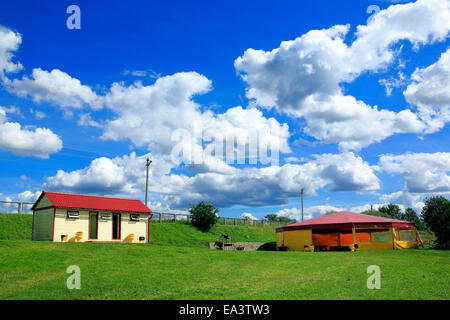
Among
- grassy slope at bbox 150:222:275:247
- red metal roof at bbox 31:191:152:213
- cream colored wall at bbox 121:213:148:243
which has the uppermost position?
red metal roof at bbox 31:191:152:213

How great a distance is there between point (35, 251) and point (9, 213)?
60.1 feet

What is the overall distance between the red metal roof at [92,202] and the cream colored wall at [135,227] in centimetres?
70

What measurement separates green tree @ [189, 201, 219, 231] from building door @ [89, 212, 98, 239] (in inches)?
752

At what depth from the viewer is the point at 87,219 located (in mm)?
29484

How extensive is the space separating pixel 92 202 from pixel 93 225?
6.43 feet

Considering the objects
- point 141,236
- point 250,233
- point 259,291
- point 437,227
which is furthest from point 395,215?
point 259,291

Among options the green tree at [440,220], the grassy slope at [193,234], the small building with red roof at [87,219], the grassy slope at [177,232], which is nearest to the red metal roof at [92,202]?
the small building with red roof at [87,219]

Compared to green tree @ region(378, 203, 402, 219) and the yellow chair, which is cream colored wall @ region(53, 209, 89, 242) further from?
green tree @ region(378, 203, 402, 219)

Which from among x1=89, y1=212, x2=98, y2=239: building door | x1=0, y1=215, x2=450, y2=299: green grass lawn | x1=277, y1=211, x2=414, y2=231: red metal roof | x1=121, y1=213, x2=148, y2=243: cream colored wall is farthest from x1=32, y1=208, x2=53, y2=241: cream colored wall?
x1=277, y1=211, x2=414, y2=231: red metal roof

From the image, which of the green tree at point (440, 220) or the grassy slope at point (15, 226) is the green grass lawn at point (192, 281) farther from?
the green tree at point (440, 220)

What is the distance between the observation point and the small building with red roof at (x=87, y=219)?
28.2m

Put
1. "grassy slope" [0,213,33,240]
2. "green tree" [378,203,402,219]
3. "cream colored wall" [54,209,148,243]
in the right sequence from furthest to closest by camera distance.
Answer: "green tree" [378,203,402,219] → "grassy slope" [0,213,33,240] → "cream colored wall" [54,209,148,243]

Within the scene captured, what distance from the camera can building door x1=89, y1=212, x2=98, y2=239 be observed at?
98.0ft
